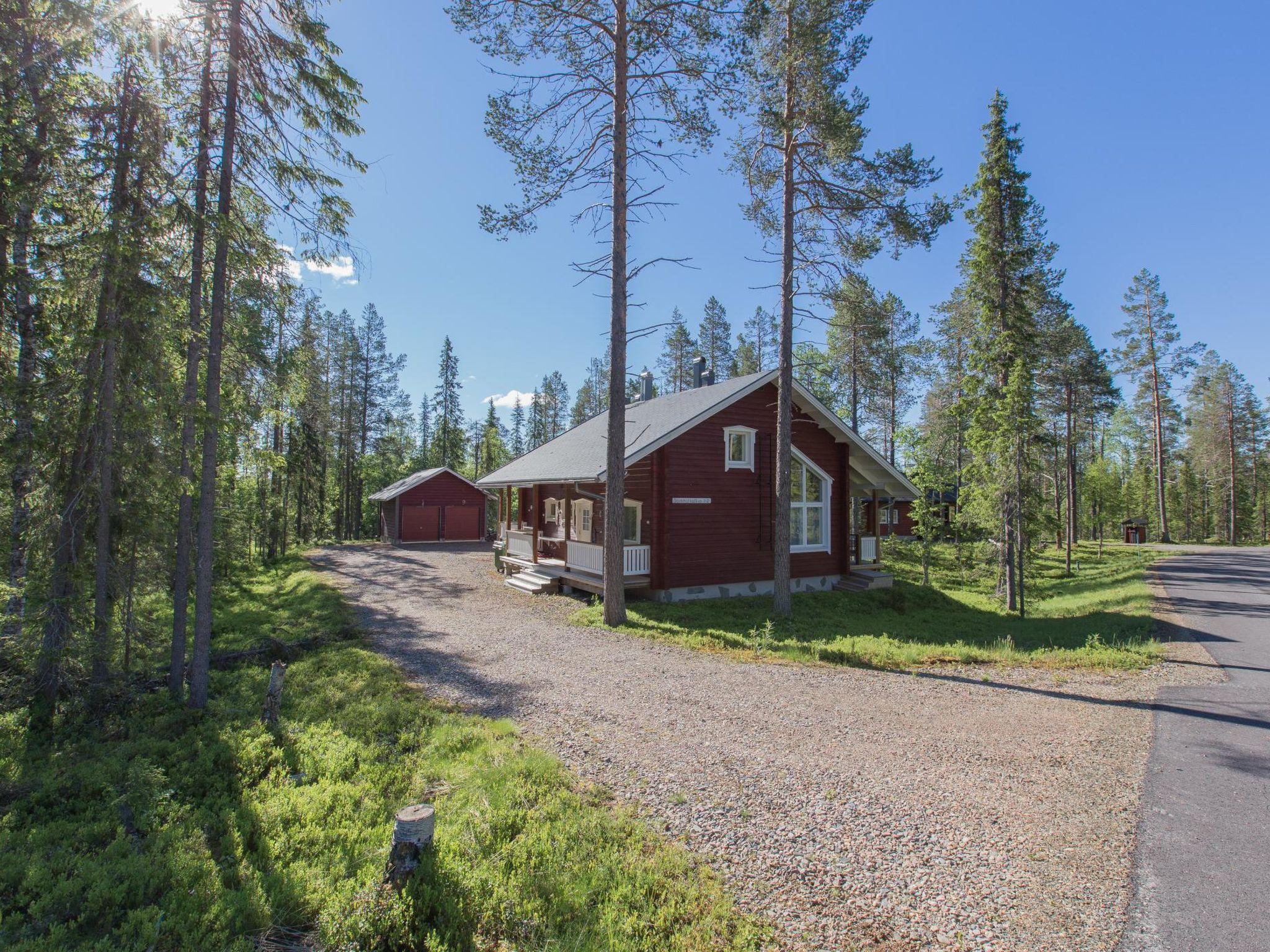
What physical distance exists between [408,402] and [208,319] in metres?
45.3

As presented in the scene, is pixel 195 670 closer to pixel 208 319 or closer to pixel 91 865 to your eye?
pixel 91 865

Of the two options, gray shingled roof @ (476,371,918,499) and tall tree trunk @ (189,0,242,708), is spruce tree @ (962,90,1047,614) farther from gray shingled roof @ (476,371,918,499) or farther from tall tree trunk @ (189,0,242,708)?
tall tree trunk @ (189,0,242,708)

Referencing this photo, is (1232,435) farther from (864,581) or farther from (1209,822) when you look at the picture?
(1209,822)

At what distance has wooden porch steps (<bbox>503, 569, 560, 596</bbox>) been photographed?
15.9 metres

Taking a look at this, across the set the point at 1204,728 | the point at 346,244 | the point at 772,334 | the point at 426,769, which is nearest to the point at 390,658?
the point at 426,769

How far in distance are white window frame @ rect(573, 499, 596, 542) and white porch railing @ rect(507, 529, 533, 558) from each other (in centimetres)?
146

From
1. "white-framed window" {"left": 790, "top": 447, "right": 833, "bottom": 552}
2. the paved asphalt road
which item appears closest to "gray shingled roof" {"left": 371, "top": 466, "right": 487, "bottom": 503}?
"white-framed window" {"left": 790, "top": 447, "right": 833, "bottom": 552}

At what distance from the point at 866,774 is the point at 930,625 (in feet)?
35.5

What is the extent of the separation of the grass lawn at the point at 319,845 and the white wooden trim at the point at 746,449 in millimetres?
10366

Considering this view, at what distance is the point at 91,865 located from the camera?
3.69 metres

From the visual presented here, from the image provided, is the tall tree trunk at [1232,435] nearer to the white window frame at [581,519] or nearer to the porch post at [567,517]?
the white window frame at [581,519]

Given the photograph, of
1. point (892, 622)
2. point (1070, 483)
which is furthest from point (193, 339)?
point (1070, 483)

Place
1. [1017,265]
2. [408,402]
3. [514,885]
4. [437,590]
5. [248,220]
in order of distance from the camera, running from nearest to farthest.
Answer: [514,885] < [248,220] < [437,590] < [1017,265] < [408,402]

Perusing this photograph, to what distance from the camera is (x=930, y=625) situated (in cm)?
1428
